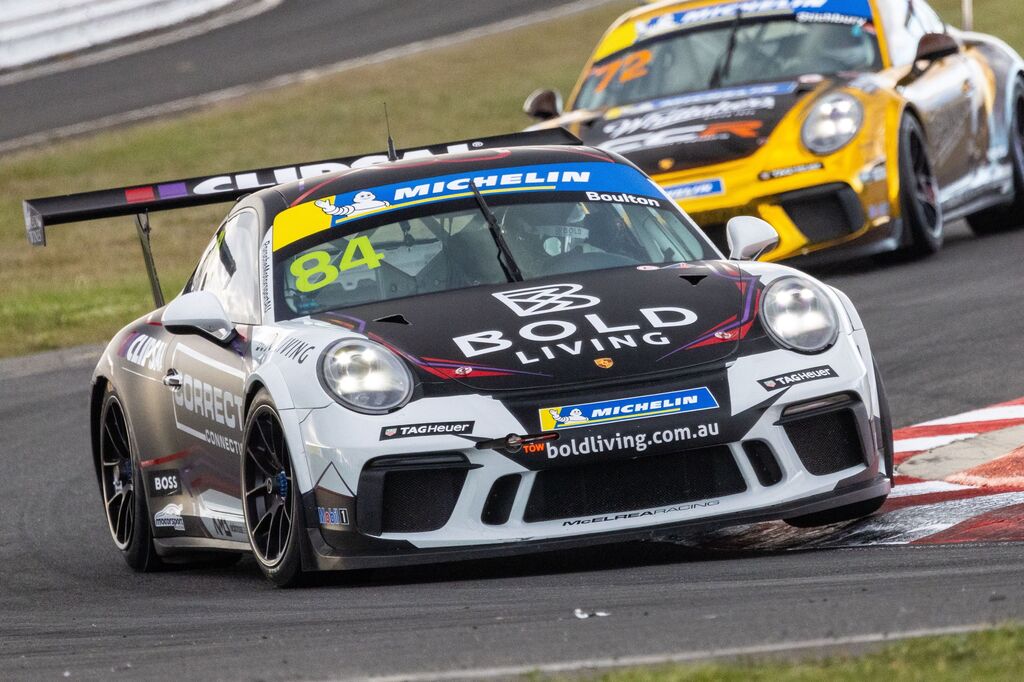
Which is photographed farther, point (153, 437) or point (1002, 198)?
point (1002, 198)

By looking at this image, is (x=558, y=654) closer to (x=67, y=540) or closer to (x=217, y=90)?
(x=67, y=540)

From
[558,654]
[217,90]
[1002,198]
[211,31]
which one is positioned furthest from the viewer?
[211,31]

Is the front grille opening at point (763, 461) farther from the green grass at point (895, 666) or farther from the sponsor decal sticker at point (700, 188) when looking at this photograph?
the sponsor decal sticker at point (700, 188)

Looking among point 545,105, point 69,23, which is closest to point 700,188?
point 545,105

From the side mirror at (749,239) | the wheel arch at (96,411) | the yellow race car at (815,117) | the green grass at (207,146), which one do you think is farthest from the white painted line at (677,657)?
the green grass at (207,146)

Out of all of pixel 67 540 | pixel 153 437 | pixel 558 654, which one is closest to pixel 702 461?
pixel 558 654

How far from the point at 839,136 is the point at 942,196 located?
3.35 ft

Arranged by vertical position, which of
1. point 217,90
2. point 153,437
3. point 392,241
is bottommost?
point 217,90

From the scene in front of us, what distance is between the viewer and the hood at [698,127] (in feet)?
36.6

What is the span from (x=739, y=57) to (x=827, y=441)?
6565 millimetres

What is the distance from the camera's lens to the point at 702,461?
562 cm

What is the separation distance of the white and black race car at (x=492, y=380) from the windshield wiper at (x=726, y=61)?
496 centimetres

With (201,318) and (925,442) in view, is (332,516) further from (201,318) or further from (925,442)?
(925,442)

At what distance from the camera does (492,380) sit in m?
5.59
